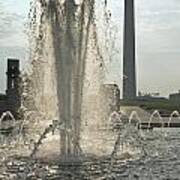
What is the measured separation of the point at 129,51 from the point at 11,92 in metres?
18.1

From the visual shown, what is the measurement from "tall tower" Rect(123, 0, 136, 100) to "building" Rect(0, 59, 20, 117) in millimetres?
14064

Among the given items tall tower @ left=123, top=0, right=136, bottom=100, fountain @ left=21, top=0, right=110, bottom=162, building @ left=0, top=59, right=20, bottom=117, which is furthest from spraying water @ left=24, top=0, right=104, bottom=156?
tall tower @ left=123, top=0, right=136, bottom=100

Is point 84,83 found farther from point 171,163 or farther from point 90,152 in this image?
point 171,163

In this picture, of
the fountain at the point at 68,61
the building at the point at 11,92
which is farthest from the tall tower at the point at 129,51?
the fountain at the point at 68,61

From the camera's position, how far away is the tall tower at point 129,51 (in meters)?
63.4

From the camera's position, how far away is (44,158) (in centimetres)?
1642

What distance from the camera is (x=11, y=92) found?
52312 mm

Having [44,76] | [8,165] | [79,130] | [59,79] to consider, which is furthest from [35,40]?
[8,165]

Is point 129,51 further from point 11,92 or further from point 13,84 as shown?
point 11,92

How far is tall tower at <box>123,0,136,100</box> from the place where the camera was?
6344cm

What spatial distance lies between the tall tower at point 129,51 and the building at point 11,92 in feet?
46.1

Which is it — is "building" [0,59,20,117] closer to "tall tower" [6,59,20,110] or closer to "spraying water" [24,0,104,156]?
"tall tower" [6,59,20,110]

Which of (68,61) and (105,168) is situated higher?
(68,61)

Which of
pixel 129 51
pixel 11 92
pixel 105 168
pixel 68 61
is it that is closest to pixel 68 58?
pixel 68 61
